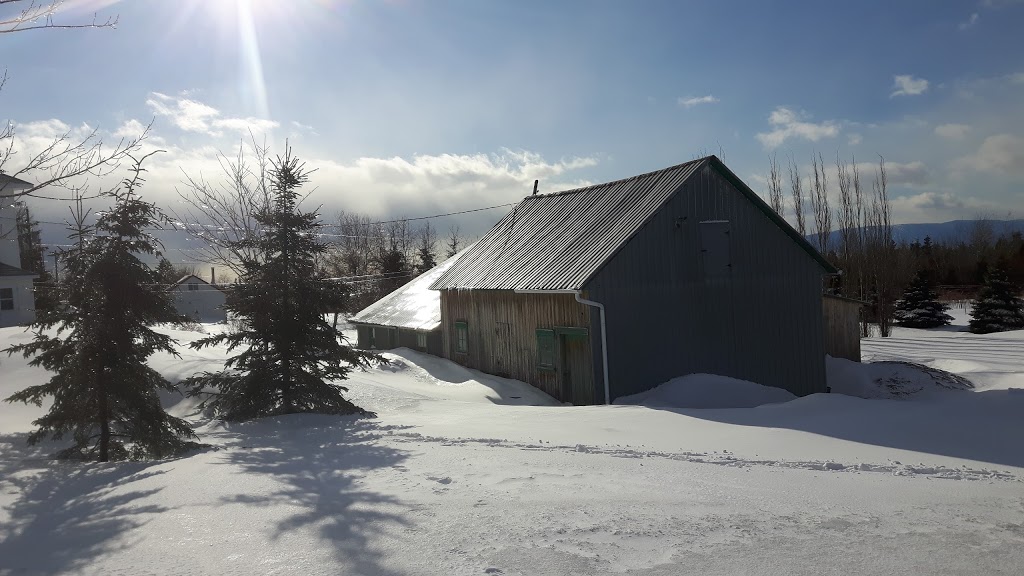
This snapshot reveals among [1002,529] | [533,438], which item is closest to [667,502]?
[1002,529]

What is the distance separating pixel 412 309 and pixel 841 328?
51.0 feet

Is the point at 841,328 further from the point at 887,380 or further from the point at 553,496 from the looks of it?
the point at 553,496

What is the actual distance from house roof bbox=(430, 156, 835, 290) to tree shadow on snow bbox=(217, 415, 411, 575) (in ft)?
23.5

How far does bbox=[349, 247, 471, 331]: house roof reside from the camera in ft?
80.0

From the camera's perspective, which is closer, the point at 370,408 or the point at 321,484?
the point at 321,484

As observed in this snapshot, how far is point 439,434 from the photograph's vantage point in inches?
396

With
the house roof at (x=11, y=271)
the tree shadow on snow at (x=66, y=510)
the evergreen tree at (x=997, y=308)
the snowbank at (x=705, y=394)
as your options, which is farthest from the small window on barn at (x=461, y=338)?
the evergreen tree at (x=997, y=308)

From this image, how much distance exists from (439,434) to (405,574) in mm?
5798

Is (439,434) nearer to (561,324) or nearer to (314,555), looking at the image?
(314,555)

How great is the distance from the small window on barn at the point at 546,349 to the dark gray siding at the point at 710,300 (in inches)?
69.7

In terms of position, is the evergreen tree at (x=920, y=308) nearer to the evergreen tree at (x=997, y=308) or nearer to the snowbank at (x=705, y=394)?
the evergreen tree at (x=997, y=308)

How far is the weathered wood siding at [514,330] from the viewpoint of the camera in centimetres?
1692

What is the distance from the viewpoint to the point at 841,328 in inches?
953

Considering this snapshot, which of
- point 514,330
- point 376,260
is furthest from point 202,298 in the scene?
point 514,330
